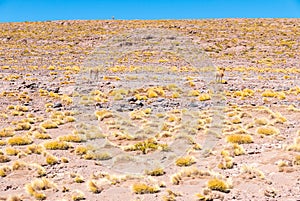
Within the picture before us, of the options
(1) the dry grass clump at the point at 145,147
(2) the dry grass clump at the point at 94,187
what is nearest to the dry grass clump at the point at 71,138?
(1) the dry grass clump at the point at 145,147

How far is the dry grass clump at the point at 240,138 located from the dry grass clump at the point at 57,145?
545 centimetres

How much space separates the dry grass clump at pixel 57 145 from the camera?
45.3 feet

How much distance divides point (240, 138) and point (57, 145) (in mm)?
6183

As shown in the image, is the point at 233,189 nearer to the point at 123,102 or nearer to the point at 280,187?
the point at 280,187

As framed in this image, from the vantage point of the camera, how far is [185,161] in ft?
39.6

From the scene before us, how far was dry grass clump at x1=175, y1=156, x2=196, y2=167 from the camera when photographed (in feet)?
39.2

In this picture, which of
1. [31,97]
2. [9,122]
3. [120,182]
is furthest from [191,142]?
[31,97]

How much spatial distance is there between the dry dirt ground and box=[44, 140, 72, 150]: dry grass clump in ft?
0.13

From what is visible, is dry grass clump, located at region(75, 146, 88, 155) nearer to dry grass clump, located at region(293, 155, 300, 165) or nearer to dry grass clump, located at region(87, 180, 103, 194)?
dry grass clump, located at region(87, 180, 103, 194)

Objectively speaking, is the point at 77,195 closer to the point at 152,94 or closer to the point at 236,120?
the point at 236,120

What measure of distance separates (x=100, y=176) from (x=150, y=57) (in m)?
33.6

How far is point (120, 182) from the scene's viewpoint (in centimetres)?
1066

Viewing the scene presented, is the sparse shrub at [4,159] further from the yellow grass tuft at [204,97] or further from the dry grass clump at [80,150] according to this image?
the yellow grass tuft at [204,97]

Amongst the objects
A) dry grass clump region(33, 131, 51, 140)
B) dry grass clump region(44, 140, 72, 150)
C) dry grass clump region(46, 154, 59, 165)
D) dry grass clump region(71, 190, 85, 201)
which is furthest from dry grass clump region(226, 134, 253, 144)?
dry grass clump region(33, 131, 51, 140)
